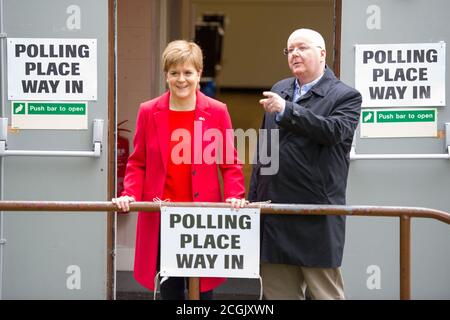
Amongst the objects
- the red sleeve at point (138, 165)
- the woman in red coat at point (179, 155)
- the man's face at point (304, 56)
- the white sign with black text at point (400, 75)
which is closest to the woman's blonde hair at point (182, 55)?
the woman in red coat at point (179, 155)

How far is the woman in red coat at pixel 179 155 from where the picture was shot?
3.83m

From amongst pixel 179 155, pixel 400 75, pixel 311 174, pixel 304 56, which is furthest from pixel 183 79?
pixel 400 75

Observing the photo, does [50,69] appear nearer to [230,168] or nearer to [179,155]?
[179,155]

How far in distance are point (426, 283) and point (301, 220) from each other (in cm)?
173

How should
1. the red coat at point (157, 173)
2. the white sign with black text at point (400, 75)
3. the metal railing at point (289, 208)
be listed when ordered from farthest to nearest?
the white sign with black text at point (400, 75) < the red coat at point (157, 173) < the metal railing at point (289, 208)

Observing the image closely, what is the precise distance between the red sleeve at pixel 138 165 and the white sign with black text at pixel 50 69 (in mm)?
1260

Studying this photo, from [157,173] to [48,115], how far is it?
1517mm

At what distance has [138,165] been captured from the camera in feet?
13.0

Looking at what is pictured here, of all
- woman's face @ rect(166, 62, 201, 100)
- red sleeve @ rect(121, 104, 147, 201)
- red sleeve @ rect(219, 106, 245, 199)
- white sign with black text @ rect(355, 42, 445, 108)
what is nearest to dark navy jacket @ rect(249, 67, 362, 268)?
red sleeve @ rect(219, 106, 245, 199)

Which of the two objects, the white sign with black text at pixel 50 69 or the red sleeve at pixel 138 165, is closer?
the red sleeve at pixel 138 165

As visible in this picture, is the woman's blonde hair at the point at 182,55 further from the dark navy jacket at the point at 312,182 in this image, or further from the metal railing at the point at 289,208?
the metal railing at the point at 289,208

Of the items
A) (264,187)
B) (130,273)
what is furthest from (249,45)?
(264,187)

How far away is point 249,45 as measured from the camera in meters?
20.2

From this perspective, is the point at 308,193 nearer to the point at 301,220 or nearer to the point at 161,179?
the point at 301,220
